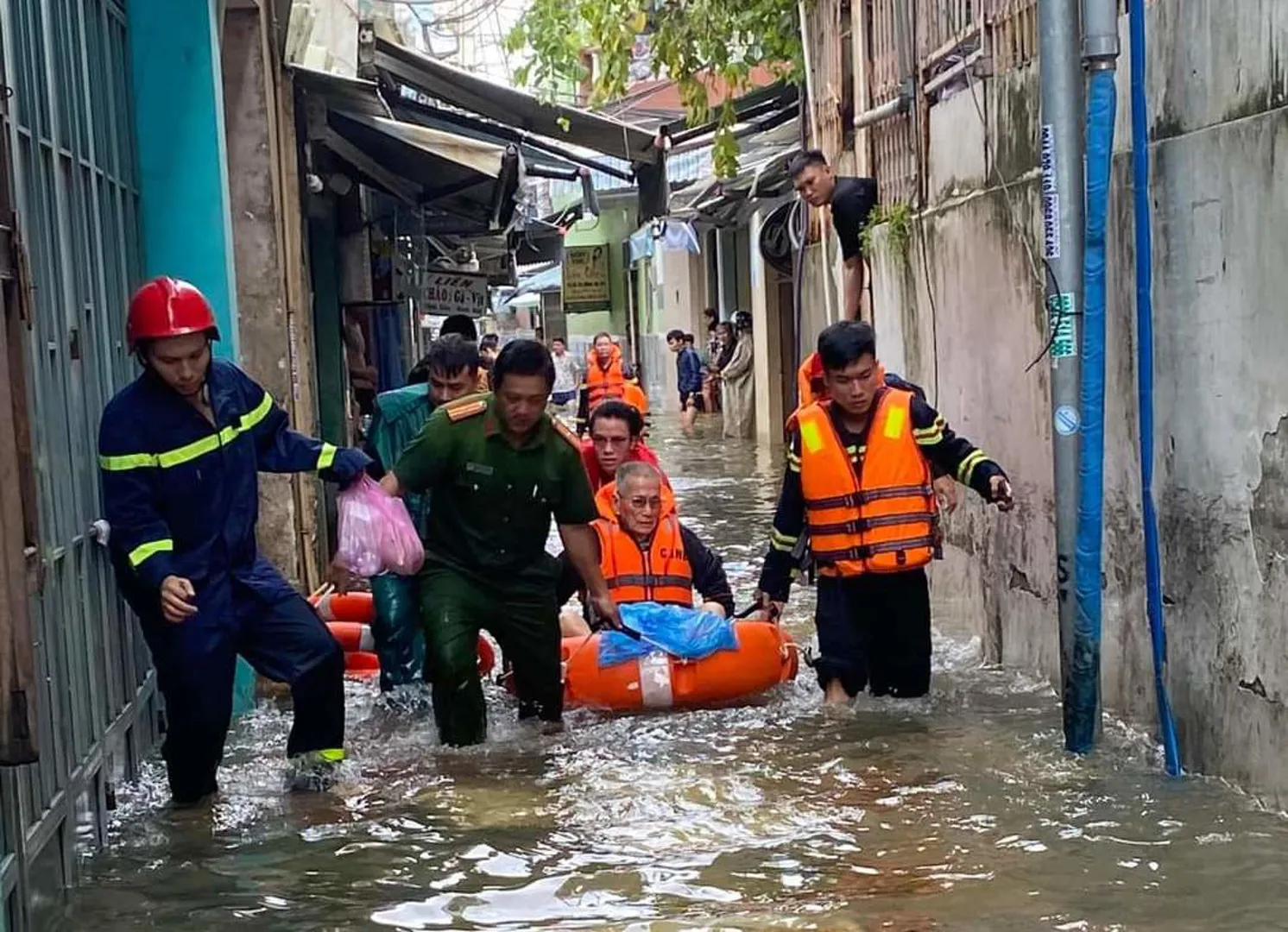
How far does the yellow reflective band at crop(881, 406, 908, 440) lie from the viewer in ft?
21.9

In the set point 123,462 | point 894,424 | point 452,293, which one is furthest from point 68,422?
point 452,293

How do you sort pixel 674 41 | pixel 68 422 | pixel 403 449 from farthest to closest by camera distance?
pixel 674 41 → pixel 403 449 → pixel 68 422

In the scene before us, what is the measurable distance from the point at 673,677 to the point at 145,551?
2.63m

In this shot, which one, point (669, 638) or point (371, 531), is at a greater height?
point (371, 531)

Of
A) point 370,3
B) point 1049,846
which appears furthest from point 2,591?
point 370,3

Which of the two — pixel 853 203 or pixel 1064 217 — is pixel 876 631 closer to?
pixel 1064 217

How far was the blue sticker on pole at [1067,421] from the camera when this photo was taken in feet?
19.0

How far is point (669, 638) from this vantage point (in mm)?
7203

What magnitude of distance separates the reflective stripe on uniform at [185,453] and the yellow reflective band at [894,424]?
2.45 metres

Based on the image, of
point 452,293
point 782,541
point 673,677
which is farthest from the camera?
point 452,293

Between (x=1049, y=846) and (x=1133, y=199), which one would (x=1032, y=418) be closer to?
(x=1133, y=199)

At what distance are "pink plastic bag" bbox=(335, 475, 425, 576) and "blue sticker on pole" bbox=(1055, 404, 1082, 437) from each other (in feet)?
7.86

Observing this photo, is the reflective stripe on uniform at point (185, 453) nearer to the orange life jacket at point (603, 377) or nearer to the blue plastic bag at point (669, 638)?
the blue plastic bag at point (669, 638)

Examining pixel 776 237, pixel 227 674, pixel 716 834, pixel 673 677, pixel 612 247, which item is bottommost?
pixel 716 834
